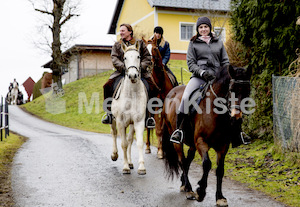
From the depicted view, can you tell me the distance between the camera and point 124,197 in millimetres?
6348

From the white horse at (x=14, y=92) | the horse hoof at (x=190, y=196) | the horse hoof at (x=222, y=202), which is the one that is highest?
the horse hoof at (x=222, y=202)

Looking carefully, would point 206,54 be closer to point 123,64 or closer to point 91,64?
point 123,64

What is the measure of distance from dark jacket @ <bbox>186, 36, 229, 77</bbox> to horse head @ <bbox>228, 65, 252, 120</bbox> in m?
1.19

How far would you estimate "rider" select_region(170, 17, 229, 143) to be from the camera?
6531 millimetres

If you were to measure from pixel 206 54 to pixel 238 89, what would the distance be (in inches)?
58.9

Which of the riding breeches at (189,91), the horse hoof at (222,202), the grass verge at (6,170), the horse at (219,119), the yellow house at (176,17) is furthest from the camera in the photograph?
the yellow house at (176,17)

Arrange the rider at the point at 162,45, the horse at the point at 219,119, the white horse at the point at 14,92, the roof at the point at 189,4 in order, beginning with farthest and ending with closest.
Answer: the white horse at the point at 14,92 → the roof at the point at 189,4 → the rider at the point at 162,45 → the horse at the point at 219,119

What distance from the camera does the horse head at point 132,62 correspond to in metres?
7.90

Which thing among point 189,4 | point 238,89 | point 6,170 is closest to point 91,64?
point 189,4

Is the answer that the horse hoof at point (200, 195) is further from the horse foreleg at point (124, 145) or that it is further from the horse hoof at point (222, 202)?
the horse foreleg at point (124, 145)

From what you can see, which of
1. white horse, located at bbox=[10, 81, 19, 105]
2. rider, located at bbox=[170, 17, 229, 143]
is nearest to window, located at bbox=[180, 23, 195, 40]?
white horse, located at bbox=[10, 81, 19, 105]

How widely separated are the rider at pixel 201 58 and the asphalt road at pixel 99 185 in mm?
1113

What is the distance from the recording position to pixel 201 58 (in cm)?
662

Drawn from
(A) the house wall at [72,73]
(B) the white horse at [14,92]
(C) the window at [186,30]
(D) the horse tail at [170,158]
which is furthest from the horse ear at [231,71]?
(B) the white horse at [14,92]
